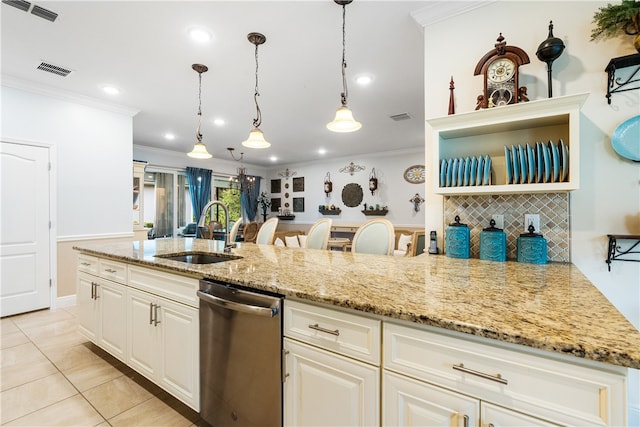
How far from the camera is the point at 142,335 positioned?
6.01 ft

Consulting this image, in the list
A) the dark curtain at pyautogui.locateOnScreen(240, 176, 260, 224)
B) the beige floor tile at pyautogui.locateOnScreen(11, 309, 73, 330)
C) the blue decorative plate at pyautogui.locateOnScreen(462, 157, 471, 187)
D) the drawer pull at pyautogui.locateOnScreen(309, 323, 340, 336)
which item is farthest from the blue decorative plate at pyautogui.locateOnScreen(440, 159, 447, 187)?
the dark curtain at pyautogui.locateOnScreen(240, 176, 260, 224)

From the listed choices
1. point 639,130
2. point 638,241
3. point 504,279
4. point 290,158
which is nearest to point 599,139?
point 639,130

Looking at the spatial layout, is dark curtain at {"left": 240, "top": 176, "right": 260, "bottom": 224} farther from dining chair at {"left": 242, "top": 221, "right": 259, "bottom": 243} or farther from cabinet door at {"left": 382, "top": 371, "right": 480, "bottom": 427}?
cabinet door at {"left": 382, "top": 371, "right": 480, "bottom": 427}

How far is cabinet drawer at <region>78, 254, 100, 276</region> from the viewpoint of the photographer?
2.28 meters

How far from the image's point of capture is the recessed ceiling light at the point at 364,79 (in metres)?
3.12

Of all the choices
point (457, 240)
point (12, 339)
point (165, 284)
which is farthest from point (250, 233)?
point (457, 240)

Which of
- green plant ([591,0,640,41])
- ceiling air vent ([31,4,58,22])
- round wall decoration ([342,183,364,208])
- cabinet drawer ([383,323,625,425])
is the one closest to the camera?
cabinet drawer ([383,323,625,425])

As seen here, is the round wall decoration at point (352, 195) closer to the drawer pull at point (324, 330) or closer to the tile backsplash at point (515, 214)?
the tile backsplash at point (515, 214)

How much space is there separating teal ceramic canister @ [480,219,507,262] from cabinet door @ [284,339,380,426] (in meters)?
1.22

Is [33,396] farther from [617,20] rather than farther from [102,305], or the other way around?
[617,20]

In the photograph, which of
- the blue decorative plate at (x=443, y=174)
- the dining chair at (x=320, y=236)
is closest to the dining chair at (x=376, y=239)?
the dining chair at (x=320, y=236)

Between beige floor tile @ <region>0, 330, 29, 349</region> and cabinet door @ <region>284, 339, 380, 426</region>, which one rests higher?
cabinet door @ <region>284, 339, 380, 426</region>

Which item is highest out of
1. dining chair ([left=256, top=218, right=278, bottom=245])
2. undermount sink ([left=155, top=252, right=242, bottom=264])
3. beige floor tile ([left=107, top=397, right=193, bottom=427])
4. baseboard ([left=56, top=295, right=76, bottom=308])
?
dining chair ([left=256, top=218, right=278, bottom=245])

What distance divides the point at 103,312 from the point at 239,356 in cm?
159
